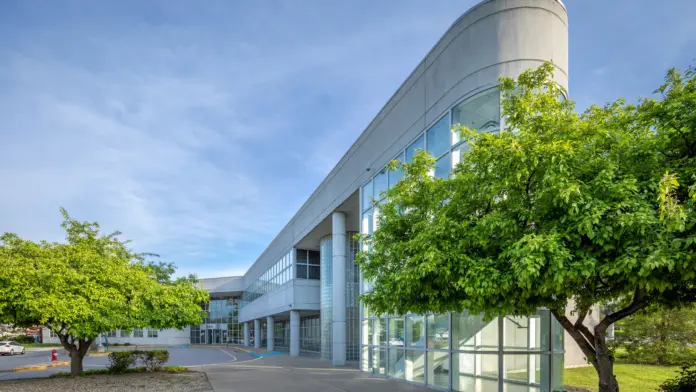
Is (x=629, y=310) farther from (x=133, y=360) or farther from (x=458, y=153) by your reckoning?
(x=133, y=360)

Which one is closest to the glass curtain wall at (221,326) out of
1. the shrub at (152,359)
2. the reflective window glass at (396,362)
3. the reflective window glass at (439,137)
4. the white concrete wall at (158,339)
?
the white concrete wall at (158,339)

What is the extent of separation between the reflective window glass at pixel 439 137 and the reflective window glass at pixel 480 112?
0.49 metres

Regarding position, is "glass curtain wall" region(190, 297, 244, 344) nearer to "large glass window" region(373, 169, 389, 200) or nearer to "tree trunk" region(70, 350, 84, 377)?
"tree trunk" region(70, 350, 84, 377)

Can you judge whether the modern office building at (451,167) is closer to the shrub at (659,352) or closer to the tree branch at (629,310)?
the tree branch at (629,310)

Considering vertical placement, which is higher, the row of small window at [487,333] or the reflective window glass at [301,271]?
the row of small window at [487,333]

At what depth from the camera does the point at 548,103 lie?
30.6 feet

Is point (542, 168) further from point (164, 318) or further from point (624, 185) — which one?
point (164, 318)

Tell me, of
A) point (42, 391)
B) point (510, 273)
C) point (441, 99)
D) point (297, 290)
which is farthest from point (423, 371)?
point (297, 290)

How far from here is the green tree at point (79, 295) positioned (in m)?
16.7

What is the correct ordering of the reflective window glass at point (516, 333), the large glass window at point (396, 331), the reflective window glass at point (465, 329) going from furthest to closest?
the large glass window at point (396, 331) → the reflective window glass at point (465, 329) → the reflective window glass at point (516, 333)

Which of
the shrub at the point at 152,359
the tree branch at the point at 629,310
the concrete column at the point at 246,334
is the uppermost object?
the tree branch at the point at 629,310

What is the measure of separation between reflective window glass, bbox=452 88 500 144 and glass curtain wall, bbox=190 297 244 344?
61.8m

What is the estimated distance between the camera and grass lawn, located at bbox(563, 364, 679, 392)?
16.3m

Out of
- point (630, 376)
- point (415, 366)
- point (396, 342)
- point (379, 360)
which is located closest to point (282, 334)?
point (379, 360)
